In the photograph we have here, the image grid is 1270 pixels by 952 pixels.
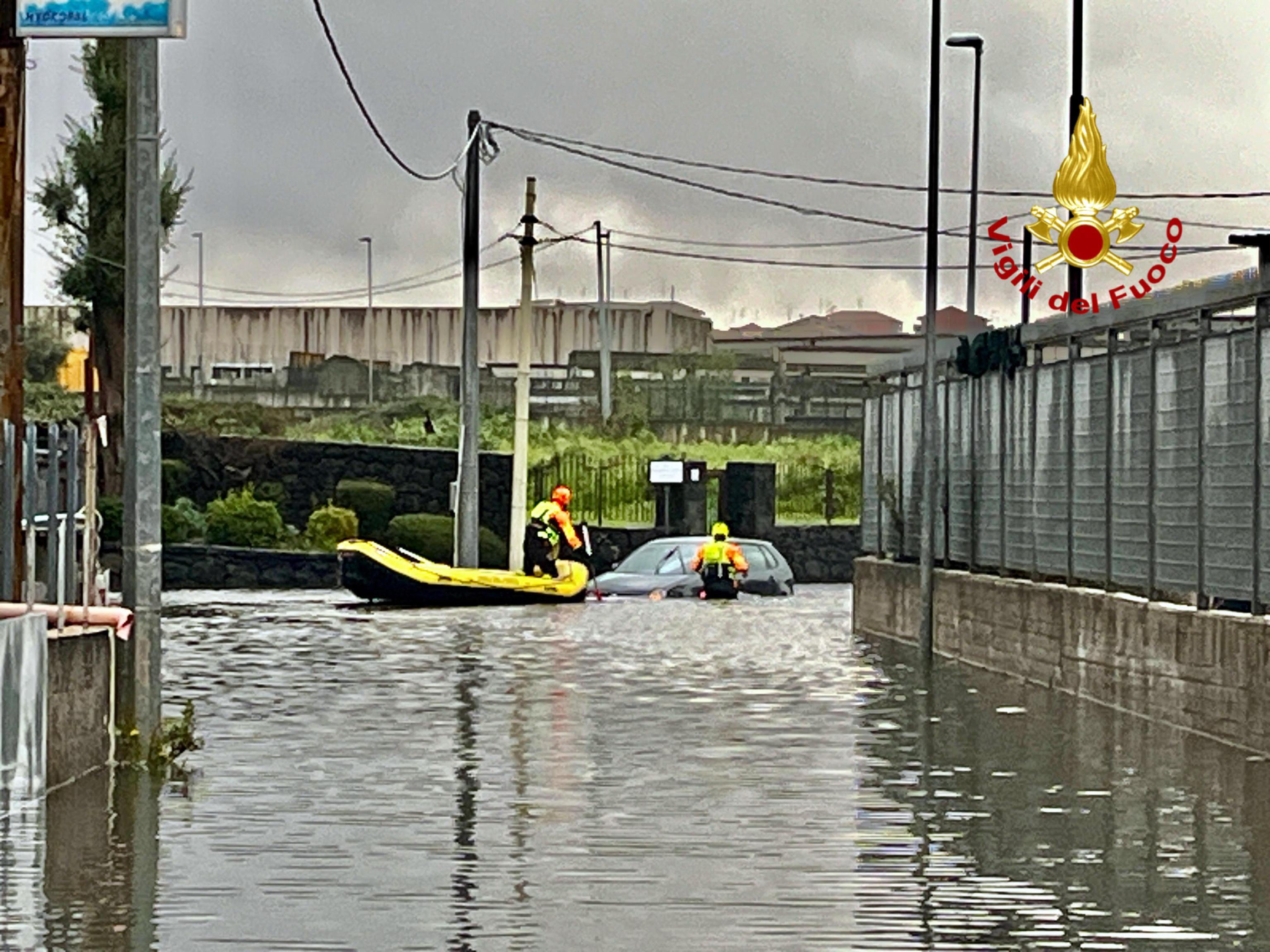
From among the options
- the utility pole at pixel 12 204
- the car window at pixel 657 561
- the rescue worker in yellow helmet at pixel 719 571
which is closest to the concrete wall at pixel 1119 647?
the utility pole at pixel 12 204

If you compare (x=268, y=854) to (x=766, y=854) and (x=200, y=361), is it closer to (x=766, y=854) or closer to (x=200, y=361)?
(x=766, y=854)

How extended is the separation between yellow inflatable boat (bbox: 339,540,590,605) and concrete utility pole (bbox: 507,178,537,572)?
7870mm

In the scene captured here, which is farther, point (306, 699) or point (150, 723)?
point (306, 699)

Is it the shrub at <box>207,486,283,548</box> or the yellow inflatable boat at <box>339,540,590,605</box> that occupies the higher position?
the shrub at <box>207,486,283,548</box>

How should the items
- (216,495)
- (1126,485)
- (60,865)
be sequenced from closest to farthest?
(60,865) < (1126,485) < (216,495)

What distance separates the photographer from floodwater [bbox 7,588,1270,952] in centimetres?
1133

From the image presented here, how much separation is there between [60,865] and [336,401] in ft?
237

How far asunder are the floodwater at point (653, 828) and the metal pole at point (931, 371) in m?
5.49

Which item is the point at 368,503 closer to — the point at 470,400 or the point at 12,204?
the point at 470,400

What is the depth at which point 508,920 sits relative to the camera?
37.3 ft

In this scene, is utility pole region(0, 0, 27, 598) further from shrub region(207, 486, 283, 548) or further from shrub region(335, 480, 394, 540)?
shrub region(335, 480, 394, 540)

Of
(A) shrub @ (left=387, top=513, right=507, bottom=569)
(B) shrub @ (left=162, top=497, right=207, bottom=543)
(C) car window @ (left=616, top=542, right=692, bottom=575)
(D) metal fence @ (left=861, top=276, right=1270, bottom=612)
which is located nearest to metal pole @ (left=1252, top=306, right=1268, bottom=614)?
(D) metal fence @ (left=861, top=276, right=1270, bottom=612)

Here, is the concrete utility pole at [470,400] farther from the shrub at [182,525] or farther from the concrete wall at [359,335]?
the concrete wall at [359,335]

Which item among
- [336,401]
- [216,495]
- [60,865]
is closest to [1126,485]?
[60,865]
